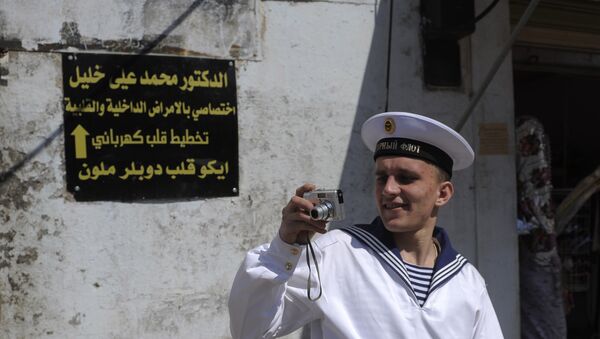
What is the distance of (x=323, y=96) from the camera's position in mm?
3844

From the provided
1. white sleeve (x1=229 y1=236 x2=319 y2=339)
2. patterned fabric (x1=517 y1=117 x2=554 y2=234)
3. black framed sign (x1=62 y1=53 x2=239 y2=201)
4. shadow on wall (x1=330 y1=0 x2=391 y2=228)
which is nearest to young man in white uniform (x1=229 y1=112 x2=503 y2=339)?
white sleeve (x1=229 y1=236 x2=319 y2=339)

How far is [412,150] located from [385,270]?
15.7 inches

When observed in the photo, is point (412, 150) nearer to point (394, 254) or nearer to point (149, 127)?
point (394, 254)

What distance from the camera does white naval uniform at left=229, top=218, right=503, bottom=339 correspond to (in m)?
1.86

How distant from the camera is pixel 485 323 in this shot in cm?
209

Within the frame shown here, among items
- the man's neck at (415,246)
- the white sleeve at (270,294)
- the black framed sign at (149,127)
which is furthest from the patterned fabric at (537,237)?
the white sleeve at (270,294)

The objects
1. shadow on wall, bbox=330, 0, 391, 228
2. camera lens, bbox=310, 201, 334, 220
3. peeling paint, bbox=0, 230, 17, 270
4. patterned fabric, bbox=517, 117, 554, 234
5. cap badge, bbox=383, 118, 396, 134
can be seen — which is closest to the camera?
camera lens, bbox=310, 201, 334, 220

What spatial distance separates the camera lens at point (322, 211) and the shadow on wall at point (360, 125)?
2.17 metres

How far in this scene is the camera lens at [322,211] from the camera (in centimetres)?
171

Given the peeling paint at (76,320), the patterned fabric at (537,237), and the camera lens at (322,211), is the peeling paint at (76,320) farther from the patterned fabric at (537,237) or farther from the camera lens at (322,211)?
the patterned fabric at (537,237)

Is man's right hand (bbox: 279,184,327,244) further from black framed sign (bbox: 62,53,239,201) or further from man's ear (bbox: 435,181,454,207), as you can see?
black framed sign (bbox: 62,53,239,201)

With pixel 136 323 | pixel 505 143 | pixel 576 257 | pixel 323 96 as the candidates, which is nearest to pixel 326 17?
pixel 323 96

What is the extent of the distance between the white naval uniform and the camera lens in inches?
5.6

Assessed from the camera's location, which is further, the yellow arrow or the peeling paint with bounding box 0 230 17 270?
the yellow arrow
